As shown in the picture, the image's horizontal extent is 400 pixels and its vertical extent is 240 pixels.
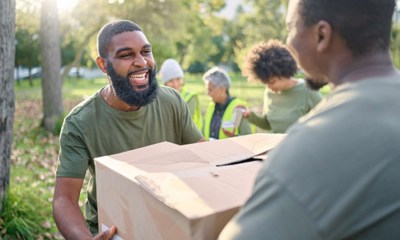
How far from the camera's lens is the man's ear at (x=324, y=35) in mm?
1070

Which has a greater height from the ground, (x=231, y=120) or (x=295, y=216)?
(x=295, y=216)

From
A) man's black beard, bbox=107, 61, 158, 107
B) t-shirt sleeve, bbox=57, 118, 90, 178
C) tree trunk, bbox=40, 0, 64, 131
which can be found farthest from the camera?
tree trunk, bbox=40, 0, 64, 131

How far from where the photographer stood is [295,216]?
3.01ft

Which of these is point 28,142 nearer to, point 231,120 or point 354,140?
point 231,120

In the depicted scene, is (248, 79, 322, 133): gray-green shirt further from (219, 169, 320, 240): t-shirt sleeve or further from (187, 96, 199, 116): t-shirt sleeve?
(219, 169, 320, 240): t-shirt sleeve

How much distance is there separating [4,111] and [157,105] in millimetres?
1847

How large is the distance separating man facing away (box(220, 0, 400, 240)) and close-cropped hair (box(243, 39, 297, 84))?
11.3 feet

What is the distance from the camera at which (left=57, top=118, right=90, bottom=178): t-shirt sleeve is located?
2250 millimetres

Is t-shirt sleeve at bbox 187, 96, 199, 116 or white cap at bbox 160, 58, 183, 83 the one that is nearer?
t-shirt sleeve at bbox 187, 96, 199, 116

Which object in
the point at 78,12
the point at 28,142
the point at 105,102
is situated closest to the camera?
the point at 105,102

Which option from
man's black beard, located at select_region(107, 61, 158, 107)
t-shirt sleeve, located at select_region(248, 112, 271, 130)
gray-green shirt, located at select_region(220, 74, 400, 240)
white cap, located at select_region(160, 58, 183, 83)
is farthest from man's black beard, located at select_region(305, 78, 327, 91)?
white cap, located at select_region(160, 58, 183, 83)

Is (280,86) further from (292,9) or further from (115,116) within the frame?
(292,9)

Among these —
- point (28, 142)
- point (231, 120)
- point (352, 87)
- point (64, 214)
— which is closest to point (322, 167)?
point (352, 87)

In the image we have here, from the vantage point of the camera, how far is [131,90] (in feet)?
7.87
